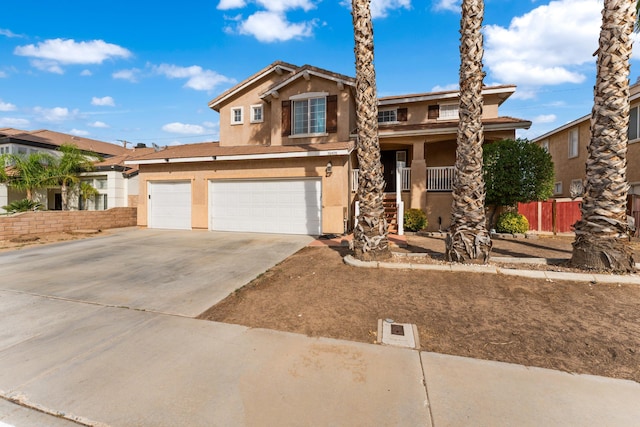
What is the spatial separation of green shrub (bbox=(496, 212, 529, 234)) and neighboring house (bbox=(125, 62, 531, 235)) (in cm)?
203

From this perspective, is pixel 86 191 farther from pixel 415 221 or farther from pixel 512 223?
pixel 512 223

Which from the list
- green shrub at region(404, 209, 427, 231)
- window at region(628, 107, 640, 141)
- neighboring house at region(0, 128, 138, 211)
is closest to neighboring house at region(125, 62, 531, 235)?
green shrub at region(404, 209, 427, 231)

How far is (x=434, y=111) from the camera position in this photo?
49.2ft

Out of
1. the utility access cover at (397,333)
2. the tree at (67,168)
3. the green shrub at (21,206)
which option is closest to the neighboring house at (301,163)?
the tree at (67,168)

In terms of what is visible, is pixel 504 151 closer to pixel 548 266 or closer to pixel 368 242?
pixel 548 266

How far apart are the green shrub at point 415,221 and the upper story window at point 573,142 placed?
37.7 ft

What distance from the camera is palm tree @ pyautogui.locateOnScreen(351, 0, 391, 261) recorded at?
6.59 m

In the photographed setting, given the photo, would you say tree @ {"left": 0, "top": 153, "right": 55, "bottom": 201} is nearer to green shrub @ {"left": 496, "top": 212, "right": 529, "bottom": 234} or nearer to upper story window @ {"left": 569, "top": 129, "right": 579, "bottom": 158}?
green shrub @ {"left": 496, "top": 212, "right": 529, "bottom": 234}

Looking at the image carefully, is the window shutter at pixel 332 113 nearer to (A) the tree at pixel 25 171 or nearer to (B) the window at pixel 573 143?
(B) the window at pixel 573 143

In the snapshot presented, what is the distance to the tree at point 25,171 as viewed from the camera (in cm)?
1419

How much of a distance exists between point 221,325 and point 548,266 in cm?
607

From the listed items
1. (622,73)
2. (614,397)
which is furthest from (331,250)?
(622,73)

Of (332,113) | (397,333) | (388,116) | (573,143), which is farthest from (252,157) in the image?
(573,143)

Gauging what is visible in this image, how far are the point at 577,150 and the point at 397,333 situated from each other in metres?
18.8
